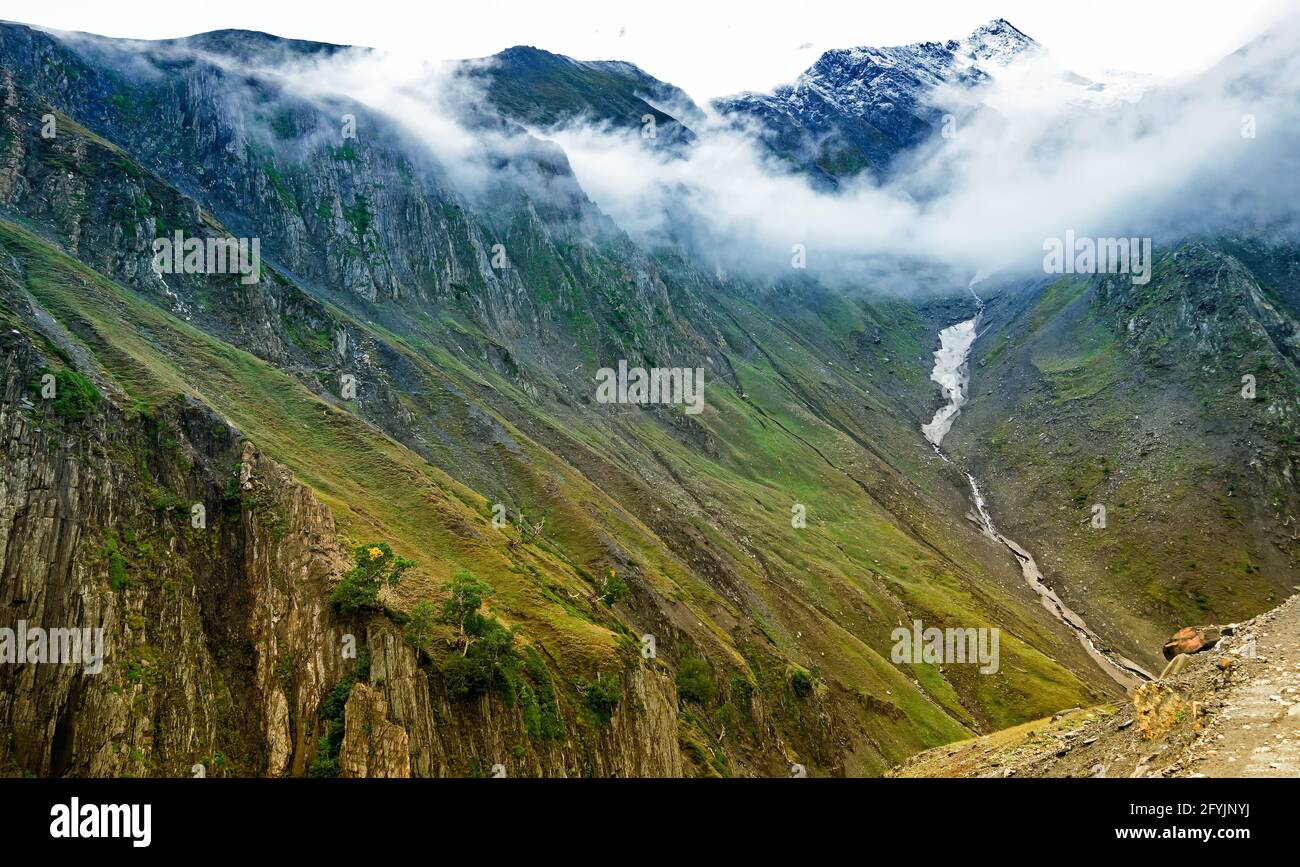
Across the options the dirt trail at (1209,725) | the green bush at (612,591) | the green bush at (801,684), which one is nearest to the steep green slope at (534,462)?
the green bush at (801,684)

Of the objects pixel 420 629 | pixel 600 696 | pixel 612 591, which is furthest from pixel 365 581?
pixel 612 591

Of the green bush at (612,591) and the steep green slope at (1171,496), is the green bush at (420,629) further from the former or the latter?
the steep green slope at (1171,496)

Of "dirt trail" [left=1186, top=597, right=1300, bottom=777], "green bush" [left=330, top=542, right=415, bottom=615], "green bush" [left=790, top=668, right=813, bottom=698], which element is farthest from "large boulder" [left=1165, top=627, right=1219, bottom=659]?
"green bush" [left=790, top=668, right=813, bottom=698]

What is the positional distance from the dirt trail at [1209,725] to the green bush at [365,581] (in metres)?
31.1

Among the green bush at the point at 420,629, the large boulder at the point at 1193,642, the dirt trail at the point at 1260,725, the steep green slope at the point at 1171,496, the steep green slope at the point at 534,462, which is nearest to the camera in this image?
the dirt trail at the point at 1260,725

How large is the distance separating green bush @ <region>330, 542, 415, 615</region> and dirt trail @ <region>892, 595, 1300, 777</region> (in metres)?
31.1

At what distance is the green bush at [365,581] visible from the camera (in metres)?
41.6

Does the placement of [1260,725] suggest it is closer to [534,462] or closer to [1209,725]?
[1209,725]

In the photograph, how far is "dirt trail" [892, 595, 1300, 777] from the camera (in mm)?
18641

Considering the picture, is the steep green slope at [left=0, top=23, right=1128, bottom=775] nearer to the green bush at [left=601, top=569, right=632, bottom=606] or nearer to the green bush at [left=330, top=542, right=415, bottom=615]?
the green bush at [left=601, top=569, right=632, bottom=606]

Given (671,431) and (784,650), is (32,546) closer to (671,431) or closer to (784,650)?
(784,650)

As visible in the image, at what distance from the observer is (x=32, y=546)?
35188 mm

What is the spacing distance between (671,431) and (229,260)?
82.4 m
